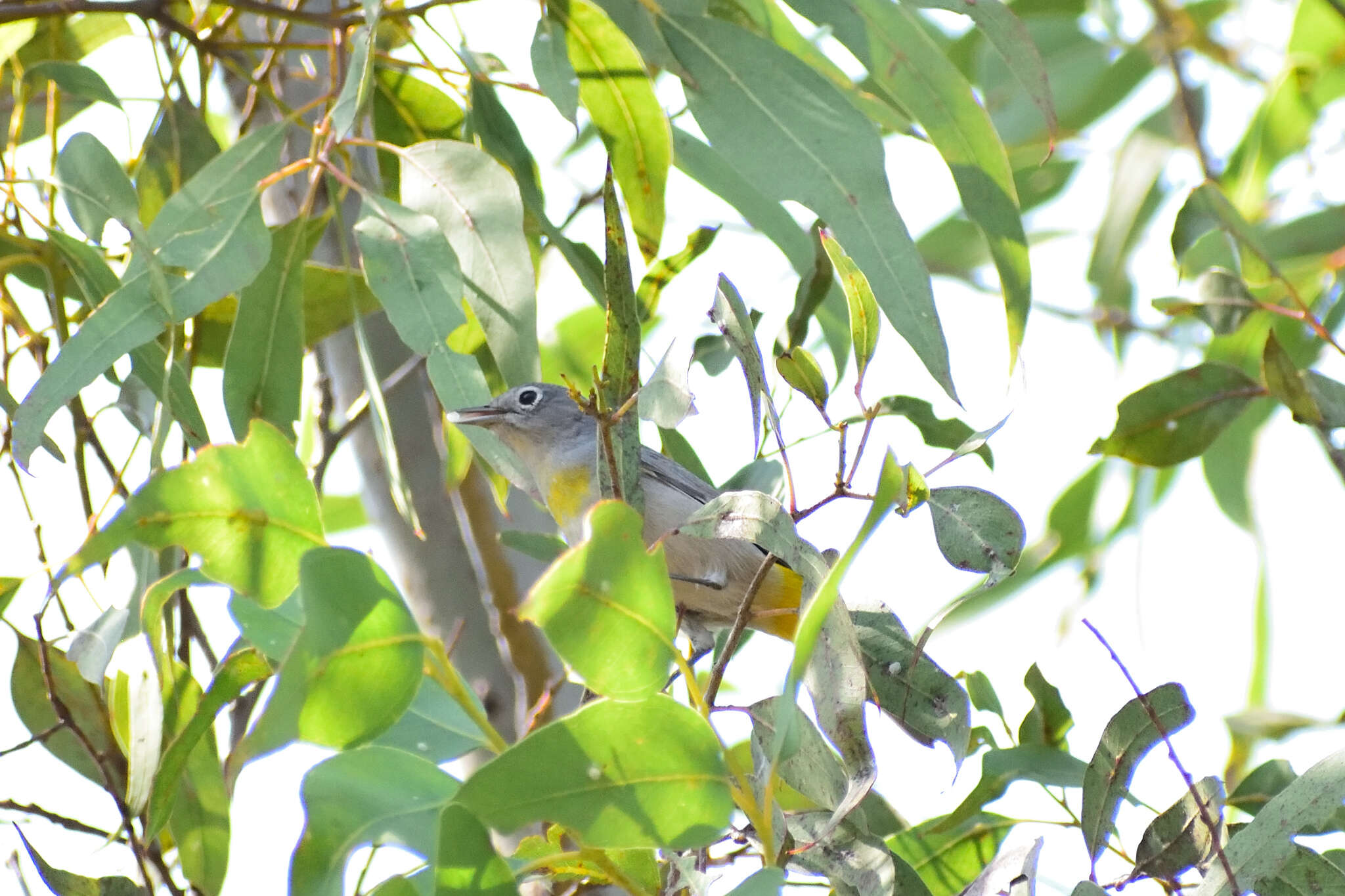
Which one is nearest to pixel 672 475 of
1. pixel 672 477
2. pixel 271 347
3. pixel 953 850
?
pixel 672 477

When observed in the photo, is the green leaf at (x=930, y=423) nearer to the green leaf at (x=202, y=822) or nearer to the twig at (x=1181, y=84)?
the green leaf at (x=202, y=822)

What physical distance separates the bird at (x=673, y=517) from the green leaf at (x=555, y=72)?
2.35 ft

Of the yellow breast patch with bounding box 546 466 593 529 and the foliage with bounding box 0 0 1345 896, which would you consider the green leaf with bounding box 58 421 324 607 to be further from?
the yellow breast patch with bounding box 546 466 593 529

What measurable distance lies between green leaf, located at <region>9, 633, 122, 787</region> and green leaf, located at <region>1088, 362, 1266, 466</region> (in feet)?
4.72

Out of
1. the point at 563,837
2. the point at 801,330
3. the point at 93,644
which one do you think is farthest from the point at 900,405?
the point at 93,644

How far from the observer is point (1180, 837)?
1.39m

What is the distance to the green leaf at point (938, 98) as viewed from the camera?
5.47 ft

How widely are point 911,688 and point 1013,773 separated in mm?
264

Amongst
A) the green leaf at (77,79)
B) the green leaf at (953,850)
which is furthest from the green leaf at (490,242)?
the green leaf at (953,850)

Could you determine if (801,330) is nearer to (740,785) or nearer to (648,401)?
(648,401)

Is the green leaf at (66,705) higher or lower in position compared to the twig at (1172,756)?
higher

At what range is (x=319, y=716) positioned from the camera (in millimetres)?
972

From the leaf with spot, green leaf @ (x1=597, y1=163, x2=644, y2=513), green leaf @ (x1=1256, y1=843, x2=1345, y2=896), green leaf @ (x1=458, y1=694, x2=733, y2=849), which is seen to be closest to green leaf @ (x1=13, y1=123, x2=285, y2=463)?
the leaf with spot

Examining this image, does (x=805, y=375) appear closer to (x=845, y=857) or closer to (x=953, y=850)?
(x=845, y=857)
